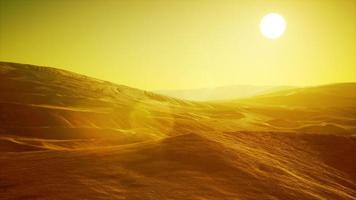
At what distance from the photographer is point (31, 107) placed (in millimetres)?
50781

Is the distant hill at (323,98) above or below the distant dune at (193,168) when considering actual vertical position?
above

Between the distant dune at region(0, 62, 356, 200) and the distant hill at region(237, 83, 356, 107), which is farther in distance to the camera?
the distant hill at region(237, 83, 356, 107)

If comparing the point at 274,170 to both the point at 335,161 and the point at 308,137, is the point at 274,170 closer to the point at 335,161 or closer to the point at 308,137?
the point at 335,161

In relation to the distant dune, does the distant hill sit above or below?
above

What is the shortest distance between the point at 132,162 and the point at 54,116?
120 feet

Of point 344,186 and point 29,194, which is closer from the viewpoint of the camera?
point 29,194

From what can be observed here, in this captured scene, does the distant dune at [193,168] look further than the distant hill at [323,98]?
No

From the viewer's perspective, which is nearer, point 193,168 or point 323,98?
point 193,168

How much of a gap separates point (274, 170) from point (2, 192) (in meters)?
9.95

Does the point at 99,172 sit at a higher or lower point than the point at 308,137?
lower

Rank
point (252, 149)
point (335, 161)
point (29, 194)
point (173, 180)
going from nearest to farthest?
point (29, 194) → point (173, 180) → point (252, 149) → point (335, 161)

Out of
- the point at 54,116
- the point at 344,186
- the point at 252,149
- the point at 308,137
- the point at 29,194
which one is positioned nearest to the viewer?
the point at 29,194

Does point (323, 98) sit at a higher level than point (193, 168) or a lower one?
higher

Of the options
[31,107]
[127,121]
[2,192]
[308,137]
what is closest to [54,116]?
[31,107]
